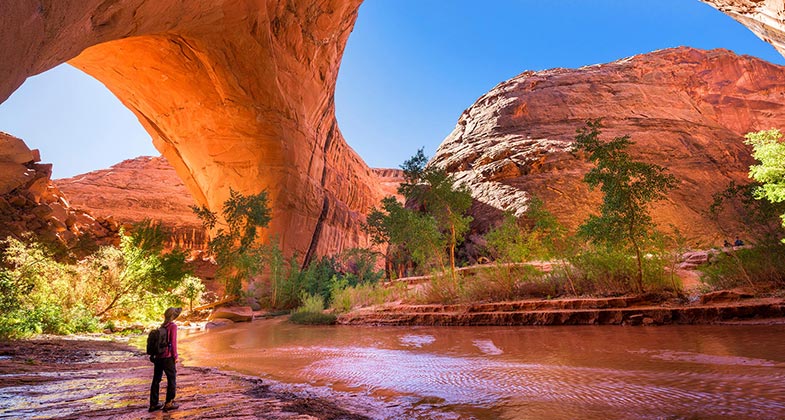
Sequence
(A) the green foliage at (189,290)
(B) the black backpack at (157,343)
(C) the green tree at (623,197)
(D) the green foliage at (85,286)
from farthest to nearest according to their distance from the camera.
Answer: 1. (A) the green foliage at (189,290)
2. (C) the green tree at (623,197)
3. (D) the green foliage at (85,286)
4. (B) the black backpack at (157,343)

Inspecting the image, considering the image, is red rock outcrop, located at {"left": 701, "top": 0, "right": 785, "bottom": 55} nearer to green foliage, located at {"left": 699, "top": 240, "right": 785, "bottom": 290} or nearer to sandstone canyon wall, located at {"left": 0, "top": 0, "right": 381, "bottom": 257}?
green foliage, located at {"left": 699, "top": 240, "right": 785, "bottom": 290}

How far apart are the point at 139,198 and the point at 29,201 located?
2484cm

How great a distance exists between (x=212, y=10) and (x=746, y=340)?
678 inches

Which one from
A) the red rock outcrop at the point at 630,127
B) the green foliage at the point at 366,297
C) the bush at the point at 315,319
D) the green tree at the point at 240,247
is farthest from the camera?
the red rock outcrop at the point at 630,127

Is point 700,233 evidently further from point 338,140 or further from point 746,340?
point 338,140

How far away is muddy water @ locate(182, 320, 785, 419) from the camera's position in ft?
7.78

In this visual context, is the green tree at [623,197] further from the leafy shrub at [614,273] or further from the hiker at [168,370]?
the hiker at [168,370]

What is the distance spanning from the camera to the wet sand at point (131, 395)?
2.34 meters

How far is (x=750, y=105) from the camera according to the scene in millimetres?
31734

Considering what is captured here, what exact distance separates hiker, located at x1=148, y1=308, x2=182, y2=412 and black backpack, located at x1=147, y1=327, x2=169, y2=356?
0.02m

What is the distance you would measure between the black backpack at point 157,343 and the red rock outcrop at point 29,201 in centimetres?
1377

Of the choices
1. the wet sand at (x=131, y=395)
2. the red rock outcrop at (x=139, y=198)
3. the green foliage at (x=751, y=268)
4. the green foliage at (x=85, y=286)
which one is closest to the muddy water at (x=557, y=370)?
the wet sand at (x=131, y=395)

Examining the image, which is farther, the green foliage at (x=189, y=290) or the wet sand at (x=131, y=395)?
the green foliage at (x=189, y=290)

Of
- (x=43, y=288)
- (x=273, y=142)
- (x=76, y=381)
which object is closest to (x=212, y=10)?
(x=273, y=142)
